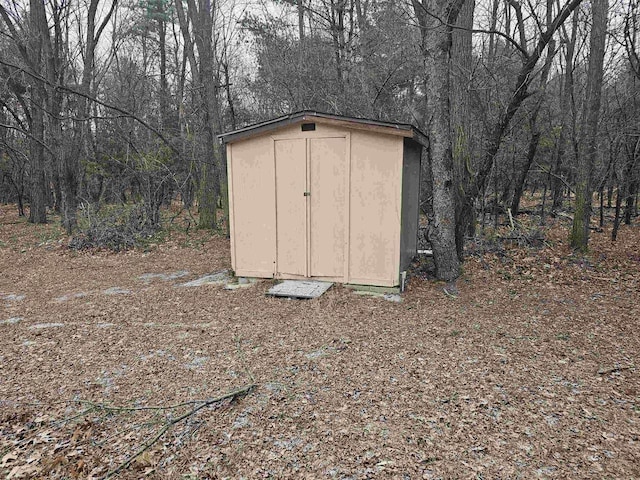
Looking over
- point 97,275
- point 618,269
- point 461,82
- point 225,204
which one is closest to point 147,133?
point 225,204

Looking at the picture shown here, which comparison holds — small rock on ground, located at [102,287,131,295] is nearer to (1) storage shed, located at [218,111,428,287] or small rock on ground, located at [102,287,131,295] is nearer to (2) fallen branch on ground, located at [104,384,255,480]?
(1) storage shed, located at [218,111,428,287]

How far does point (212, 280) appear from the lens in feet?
21.5

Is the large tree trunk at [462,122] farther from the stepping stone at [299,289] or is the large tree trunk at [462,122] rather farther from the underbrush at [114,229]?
the underbrush at [114,229]

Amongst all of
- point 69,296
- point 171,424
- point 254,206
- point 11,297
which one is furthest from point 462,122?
point 11,297

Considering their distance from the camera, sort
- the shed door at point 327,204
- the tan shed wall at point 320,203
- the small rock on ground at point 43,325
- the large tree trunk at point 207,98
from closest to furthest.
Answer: the small rock on ground at point 43,325 < the tan shed wall at point 320,203 < the shed door at point 327,204 < the large tree trunk at point 207,98

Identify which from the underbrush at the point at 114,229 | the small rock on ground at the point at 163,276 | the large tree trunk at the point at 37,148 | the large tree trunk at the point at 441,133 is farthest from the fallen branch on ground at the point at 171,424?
the large tree trunk at the point at 37,148

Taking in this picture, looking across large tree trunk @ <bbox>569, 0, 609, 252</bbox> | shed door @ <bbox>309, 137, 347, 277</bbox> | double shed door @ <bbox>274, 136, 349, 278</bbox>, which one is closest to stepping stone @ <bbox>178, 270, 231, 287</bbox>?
double shed door @ <bbox>274, 136, 349, 278</bbox>

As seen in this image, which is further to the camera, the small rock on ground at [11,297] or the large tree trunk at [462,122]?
the large tree trunk at [462,122]

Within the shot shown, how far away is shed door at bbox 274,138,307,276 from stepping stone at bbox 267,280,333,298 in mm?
193

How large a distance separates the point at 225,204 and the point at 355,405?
8934 mm

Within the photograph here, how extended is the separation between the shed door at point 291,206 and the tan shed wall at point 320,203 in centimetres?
1

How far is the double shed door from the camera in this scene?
18.7 ft

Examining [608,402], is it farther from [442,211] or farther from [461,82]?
[461,82]

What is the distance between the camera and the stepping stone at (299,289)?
5410 millimetres
